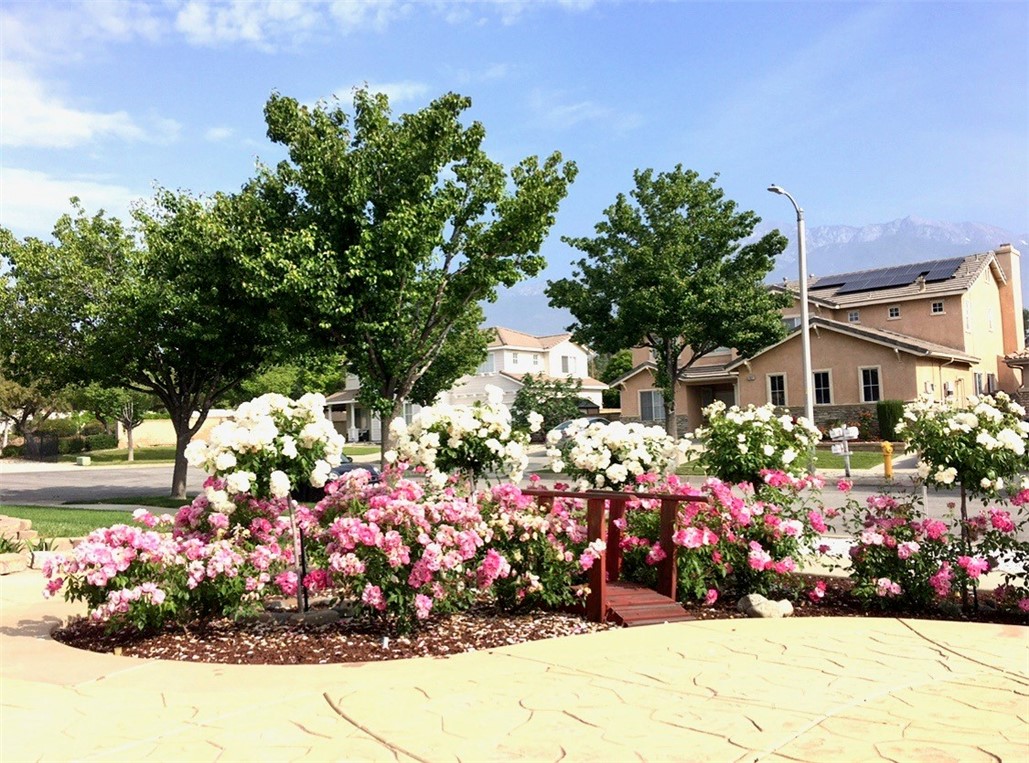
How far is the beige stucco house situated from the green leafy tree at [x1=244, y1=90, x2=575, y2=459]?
2024 cm

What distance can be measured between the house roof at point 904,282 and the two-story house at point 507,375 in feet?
54.7

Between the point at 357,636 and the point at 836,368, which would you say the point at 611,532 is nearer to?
the point at 357,636

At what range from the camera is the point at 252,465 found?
6.70 metres

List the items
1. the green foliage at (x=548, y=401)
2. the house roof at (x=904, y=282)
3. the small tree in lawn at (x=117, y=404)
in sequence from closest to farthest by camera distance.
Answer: the house roof at (x=904, y=282) → the small tree in lawn at (x=117, y=404) → the green foliage at (x=548, y=401)

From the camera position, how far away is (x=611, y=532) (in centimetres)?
805

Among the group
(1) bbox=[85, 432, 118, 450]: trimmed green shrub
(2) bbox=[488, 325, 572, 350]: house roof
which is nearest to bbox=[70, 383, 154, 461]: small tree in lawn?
(1) bbox=[85, 432, 118, 450]: trimmed green shrub

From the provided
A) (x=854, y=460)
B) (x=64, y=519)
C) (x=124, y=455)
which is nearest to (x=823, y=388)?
(x=854, y=460)

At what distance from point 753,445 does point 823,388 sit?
29.4 metres

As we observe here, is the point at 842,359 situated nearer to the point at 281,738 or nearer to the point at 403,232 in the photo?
the point at 403,232

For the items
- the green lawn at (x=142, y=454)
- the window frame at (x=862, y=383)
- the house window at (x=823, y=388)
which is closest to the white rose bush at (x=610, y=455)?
the window frame at (x=862, y=383)

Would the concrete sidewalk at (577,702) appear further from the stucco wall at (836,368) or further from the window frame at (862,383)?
the window frame at (862,383)

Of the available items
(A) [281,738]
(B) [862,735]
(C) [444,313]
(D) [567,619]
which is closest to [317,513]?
(D) [567,619]

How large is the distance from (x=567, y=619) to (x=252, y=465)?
2.94 meters

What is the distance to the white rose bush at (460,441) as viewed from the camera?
25.4ft
